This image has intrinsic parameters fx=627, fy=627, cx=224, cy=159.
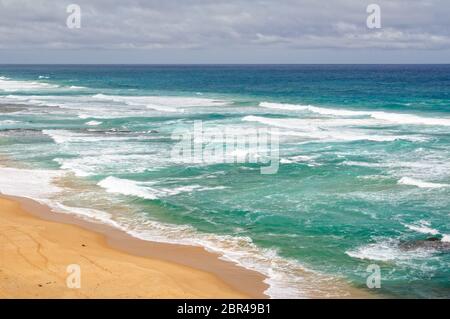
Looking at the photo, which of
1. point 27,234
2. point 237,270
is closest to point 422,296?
point 237,270

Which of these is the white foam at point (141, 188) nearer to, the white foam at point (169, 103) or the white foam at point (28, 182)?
the white foam at point (28, 182)

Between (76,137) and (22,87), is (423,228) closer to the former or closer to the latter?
(76,137)

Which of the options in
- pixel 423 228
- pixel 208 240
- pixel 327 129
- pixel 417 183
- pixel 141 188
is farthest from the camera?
pixel 327 129

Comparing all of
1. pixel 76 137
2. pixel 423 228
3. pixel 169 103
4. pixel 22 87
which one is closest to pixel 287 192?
pixel 423 228

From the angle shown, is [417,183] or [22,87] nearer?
[417,183]

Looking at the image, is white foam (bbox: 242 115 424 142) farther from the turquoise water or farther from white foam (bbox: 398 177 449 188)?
white foam (bbox: 398 177 449 188)
